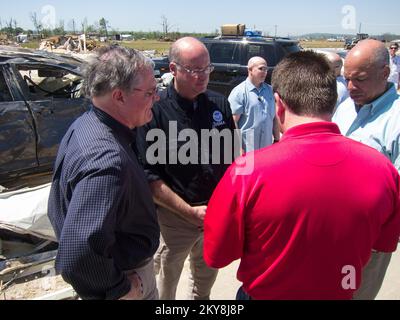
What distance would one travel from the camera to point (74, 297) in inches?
110

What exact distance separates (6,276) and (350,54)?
3.12 meters

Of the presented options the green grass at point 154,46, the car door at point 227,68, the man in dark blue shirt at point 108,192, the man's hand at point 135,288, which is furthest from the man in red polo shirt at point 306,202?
the green grass at point 154,46

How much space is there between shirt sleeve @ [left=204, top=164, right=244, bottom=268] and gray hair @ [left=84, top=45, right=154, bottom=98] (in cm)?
62

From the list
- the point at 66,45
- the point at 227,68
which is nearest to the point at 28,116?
the point at 227,68

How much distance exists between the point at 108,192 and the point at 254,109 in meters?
3.33

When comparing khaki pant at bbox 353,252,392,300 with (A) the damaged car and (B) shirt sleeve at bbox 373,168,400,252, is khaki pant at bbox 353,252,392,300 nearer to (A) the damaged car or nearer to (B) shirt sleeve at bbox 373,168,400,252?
(B) shirt sleeve at bbox 373,168,400,252

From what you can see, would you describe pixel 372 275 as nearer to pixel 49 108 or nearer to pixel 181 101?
pixel 181 101

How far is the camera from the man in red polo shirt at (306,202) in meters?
1.14

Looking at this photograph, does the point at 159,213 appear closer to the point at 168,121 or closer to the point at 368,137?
the point at 168,121

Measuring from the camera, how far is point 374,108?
7.04 ft

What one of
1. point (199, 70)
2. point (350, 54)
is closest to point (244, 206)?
point (199, 70)

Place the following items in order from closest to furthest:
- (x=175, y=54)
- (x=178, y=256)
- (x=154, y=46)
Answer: (x=175, y=54) < (x=178, y=256) < (x=154, y=46)

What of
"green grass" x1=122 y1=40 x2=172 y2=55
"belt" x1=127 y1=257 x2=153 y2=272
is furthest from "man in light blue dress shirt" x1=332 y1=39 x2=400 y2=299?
"green grass" x1=122 y1=40 x2=172 y2=55
